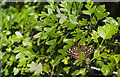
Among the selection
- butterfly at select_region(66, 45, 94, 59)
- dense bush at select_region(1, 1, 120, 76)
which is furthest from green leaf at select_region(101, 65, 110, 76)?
butterfly at select_region(66, 45, 94, 59)

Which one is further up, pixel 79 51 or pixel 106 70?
pixel 79 51

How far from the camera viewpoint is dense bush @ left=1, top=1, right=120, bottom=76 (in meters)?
1.31

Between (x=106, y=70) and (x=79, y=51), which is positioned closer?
(x=106, y=70)

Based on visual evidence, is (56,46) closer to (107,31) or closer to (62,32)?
(62,32)

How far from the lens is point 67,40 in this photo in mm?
1438

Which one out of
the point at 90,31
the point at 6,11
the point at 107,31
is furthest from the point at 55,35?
the point at 6,11

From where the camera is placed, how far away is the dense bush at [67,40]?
131 cm

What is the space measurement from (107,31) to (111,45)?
7.7 inches

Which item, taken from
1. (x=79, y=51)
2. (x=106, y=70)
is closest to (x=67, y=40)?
(x=79, y=51)

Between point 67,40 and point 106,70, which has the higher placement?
point 67,40

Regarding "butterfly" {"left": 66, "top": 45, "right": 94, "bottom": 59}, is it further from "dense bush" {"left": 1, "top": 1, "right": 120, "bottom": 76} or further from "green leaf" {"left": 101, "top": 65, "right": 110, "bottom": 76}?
"green leaf" {"left": 101, "top": 65, "right": 110, "bottom": 76}

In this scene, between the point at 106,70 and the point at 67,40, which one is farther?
the point at 67,40

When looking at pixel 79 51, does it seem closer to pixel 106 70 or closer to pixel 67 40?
pixel 67 40

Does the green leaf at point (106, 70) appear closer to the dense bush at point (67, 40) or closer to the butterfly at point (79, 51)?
the dense bush at point (67, 40)
